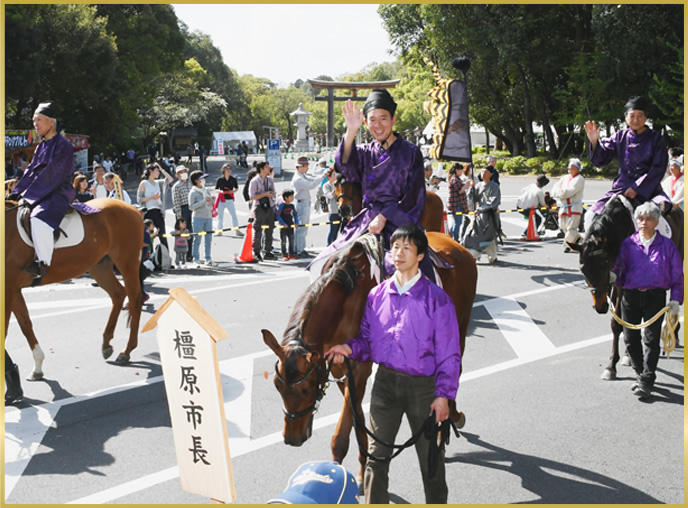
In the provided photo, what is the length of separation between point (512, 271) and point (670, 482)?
328 inches

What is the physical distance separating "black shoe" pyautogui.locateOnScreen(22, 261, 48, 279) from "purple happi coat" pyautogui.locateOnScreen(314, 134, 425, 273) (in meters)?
3.77

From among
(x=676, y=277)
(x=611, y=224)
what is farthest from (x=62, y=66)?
(x=676, y=277)

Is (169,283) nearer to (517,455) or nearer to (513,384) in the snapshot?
(513,384)

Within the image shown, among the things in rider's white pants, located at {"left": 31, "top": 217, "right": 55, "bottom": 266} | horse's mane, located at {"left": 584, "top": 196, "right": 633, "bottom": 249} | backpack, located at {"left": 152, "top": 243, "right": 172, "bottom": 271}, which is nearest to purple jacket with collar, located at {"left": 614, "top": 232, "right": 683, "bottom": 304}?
horse's mane, located at {"left": 584, "top": 196, "right": 633, "bottom": 249}

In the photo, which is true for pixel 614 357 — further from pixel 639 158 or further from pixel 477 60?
pixel 477 60

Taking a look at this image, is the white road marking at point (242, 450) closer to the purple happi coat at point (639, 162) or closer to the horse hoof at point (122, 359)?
the purple happi coat at point (639, 162)

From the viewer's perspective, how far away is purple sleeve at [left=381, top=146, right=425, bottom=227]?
5.57 meters

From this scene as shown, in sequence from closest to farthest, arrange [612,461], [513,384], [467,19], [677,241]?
[612,461], [513,384], [677,241], [467,19]

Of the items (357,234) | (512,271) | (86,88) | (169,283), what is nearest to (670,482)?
(357,234)

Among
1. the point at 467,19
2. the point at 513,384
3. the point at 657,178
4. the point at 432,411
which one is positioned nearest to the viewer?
the point at 432,411

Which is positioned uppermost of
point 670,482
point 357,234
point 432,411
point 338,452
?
point 357,234

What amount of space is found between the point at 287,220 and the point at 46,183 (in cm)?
819

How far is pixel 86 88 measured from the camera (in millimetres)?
37469

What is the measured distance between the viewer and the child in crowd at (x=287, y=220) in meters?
15.1
